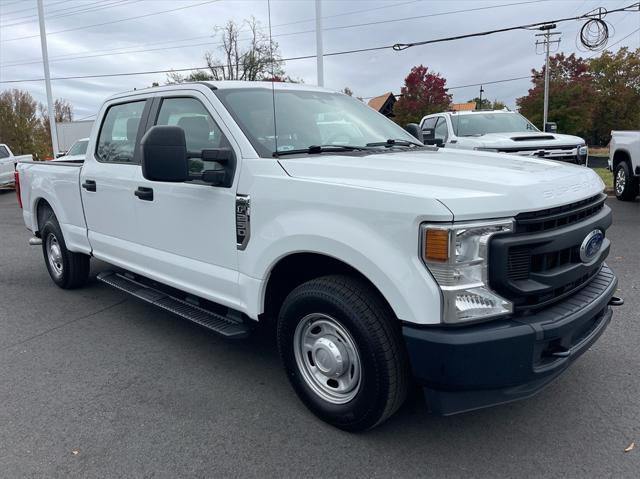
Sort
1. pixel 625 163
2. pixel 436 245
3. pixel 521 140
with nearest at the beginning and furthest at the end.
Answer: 1. pixel 436 245
2. pixel 521 140
3. pixel 625 163

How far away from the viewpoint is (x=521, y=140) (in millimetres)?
10133

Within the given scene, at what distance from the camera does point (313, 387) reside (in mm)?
3189

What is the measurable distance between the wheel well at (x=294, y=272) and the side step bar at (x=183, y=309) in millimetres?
261

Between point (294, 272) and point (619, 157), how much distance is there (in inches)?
385

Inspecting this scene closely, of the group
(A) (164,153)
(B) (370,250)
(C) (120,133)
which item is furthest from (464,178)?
(C) (120,133)

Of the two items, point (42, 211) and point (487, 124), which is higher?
point (487, 124)

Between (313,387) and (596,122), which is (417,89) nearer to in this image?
(596,122)

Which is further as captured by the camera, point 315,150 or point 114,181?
point 114,181

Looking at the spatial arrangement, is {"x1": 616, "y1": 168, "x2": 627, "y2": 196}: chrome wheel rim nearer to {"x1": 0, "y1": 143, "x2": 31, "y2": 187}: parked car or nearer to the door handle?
the door handle

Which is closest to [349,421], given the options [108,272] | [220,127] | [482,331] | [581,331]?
[482,331]

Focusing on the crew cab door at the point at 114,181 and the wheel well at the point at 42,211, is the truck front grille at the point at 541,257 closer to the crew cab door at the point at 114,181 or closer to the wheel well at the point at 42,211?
the crew cab door at the point at 114,181

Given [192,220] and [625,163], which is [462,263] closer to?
[192,220]

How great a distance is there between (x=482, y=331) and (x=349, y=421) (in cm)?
95

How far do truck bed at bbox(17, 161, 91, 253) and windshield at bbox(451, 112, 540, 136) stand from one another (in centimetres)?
811
